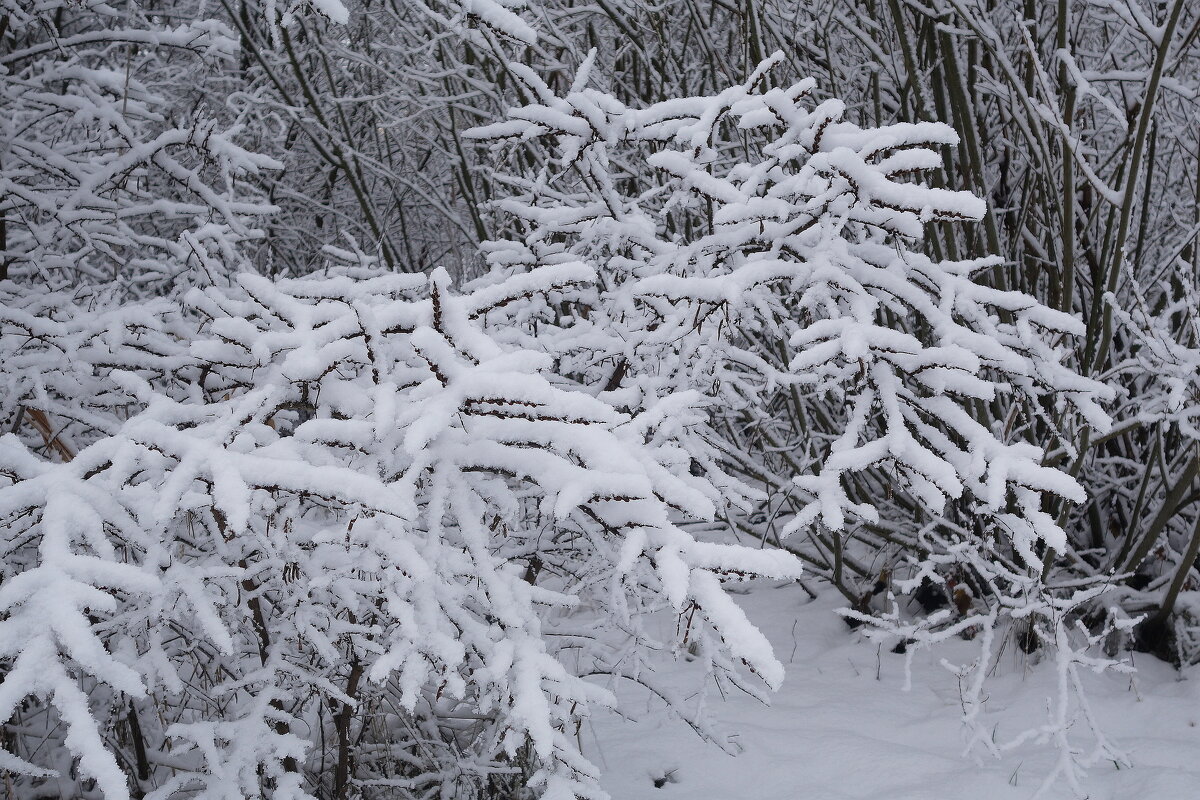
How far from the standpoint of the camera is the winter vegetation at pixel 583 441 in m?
1.35

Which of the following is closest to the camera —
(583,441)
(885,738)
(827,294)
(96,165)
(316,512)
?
(583,441)

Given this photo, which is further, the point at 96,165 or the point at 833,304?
the point at 96,165

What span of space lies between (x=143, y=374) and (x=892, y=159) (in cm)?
178

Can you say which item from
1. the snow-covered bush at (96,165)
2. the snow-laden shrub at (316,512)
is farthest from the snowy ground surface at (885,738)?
the snow-covered bush at (96,165)

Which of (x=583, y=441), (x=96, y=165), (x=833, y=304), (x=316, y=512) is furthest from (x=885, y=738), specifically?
(x=96, y=165)

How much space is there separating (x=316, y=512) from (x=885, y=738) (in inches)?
76.9

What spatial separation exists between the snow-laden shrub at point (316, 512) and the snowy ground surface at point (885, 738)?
0.78 meters

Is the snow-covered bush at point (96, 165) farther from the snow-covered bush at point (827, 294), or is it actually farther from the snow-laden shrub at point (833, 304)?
the snow-covered bush at point (827, 294)

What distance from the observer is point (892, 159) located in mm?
1646

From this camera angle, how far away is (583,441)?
1.34m

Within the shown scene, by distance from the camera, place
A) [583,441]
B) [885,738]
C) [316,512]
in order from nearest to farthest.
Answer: [583,441], [316,512], [885,738]

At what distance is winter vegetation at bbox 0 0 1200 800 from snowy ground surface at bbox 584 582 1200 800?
29mm

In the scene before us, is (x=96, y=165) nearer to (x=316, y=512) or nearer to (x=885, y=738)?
(x=316, y=512)

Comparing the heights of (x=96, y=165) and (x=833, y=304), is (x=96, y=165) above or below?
below
